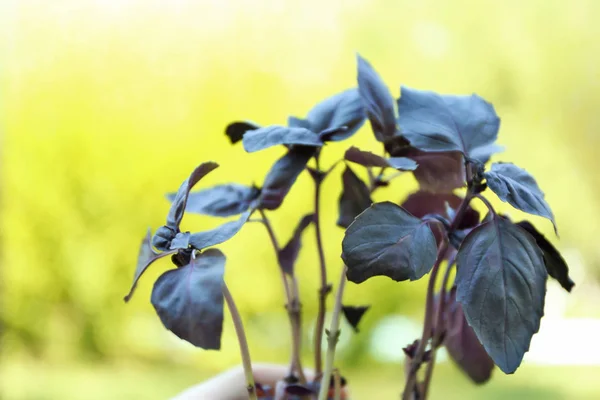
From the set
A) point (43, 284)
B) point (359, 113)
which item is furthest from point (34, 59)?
point (359, 113)

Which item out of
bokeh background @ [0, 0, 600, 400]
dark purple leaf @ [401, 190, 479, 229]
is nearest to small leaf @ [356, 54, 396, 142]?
dark purple leaf @ [401, 190, 479, 229]

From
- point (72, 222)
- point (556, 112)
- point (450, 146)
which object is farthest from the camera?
point (72, 222)

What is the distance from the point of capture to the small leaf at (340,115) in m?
0.58

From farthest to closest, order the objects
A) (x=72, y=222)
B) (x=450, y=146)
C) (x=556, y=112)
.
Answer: (x=72, y=222) → (x=556, y=112) → (x=450, y=146)

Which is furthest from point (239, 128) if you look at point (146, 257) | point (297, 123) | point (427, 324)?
point (427, 324)

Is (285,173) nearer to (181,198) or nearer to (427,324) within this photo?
(181,198)

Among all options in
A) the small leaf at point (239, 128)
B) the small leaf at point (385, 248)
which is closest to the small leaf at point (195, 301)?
the small leaf at point (385, 248)

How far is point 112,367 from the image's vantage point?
3.73 feet

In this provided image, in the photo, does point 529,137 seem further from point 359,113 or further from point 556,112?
point 359,113

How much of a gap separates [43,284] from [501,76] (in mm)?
977

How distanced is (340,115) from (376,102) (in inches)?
1.8

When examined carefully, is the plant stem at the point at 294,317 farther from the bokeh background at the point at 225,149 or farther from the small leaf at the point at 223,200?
the bokeh background at the point at 225,149

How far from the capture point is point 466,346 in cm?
66

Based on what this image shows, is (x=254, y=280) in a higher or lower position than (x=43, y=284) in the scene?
lower
